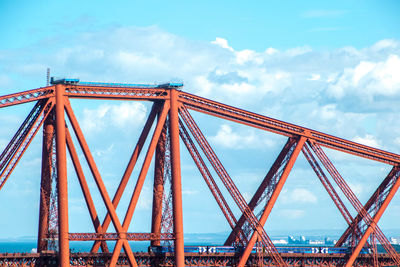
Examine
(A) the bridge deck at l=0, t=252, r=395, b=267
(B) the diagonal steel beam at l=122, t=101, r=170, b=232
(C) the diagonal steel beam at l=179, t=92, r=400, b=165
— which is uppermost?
(C) the diagonal steel beam at l=179, t=92, r=400, b=165

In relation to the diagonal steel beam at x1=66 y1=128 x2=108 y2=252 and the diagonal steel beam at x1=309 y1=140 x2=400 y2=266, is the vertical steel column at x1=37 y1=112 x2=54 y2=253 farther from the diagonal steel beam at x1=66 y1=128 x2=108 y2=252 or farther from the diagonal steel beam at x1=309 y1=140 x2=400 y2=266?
the diagonal steel beam at x1=309 y1=140 x2=400 y2=266

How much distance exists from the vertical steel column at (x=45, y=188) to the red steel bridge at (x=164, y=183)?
15 centimetres

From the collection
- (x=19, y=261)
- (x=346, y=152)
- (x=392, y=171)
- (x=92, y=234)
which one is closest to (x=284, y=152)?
(x=346, y=152)

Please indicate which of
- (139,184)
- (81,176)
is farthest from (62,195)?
(139,184)

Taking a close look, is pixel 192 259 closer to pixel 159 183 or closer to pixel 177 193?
pixel 159 183

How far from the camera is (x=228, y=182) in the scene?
130 meters

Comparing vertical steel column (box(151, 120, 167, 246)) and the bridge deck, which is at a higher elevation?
vertical steel column (box(151, 120, 167, 246))

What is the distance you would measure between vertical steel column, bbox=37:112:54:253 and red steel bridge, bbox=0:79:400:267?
0.15m

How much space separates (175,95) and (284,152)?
23521 mm

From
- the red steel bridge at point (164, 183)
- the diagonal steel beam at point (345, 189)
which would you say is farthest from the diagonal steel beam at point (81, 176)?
the diagonal steel beam at point (345, 189)

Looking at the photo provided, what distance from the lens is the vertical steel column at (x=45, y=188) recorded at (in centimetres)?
11944

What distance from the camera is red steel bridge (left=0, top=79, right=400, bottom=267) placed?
117500 millimetres

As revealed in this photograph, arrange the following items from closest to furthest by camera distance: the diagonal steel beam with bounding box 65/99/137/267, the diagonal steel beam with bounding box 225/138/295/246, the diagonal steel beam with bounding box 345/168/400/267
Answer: the diagonal steel beam with bounding box 65/99/137/267, the diagonal steel beam with bounding box 225/138/295/246, the diagonal steel beam with bounding box 345/168/400/267

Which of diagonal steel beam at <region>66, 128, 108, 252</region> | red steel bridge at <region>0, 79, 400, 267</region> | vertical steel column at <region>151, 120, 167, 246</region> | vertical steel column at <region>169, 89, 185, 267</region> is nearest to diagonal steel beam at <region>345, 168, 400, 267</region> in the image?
red steel bridge at <region>0, 79, 400, 267</region>
